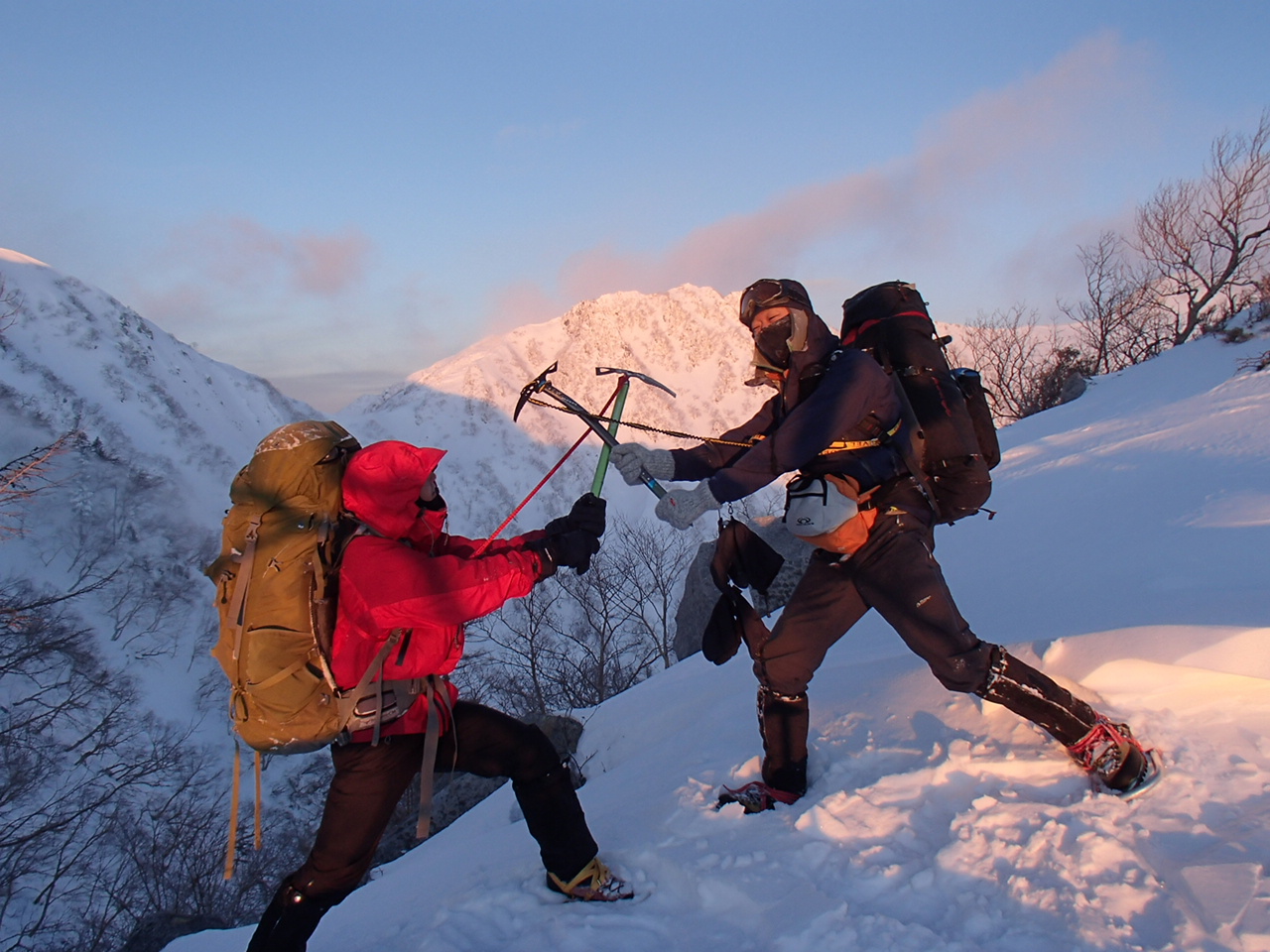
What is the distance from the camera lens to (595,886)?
2635 millimetres

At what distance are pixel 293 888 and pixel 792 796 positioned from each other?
1.94 meters

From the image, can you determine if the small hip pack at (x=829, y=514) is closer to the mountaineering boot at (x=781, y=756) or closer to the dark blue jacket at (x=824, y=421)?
the dark blue jacket at (x=824, y=421)

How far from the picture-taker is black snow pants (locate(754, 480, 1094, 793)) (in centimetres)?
256

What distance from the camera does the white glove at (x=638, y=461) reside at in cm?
332

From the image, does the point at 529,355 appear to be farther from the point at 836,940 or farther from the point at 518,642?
the point at 836,940

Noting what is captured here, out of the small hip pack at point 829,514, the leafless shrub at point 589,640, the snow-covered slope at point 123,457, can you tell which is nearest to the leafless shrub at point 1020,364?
the leafless shrub at point 589,640

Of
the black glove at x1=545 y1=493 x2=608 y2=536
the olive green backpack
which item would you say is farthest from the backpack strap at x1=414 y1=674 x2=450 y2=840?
the black glove at x1=545 y1=493 x2=608 y2=536

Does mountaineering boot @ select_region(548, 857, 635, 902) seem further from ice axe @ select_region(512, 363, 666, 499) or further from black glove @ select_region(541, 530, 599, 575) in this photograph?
ice axe @ select_region(512, 363, 666, 499)

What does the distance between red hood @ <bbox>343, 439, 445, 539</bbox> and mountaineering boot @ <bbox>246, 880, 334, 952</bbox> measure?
126 centimetres

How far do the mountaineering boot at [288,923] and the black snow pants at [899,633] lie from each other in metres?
1.85

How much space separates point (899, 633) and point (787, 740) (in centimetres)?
73

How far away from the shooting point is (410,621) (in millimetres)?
2350

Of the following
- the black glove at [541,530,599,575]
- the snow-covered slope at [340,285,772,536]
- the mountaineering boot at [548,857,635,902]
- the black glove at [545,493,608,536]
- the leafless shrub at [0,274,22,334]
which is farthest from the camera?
the snow-covered slope at [340,285,772,536]

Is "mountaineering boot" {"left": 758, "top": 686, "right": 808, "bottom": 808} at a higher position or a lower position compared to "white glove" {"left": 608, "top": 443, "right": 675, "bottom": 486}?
lower
